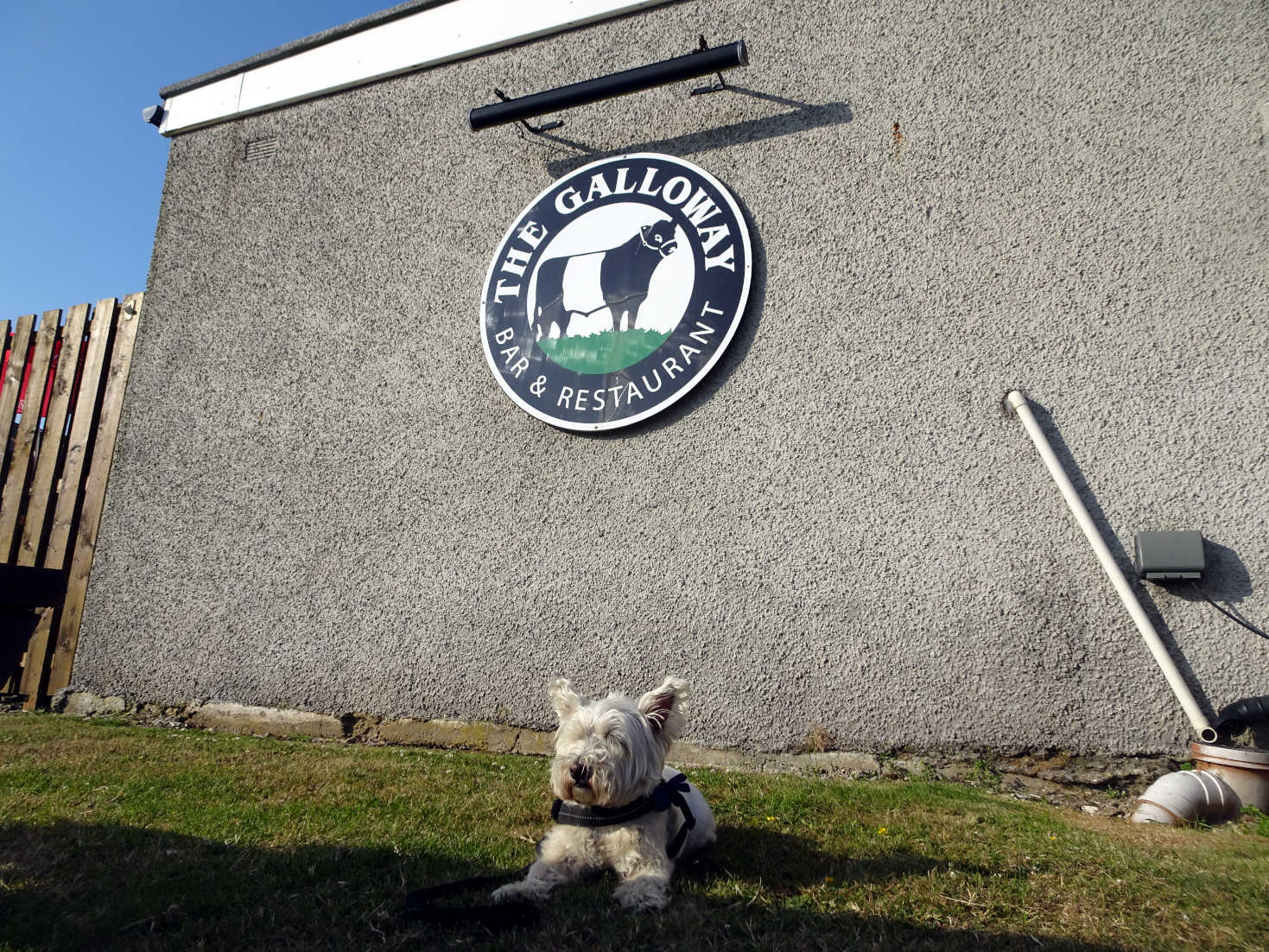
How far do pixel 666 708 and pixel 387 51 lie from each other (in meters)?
5.50

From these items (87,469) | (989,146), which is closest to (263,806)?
(87,469)

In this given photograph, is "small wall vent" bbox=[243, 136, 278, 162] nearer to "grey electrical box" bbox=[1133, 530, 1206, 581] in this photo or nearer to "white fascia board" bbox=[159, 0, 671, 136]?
"white fascia board" bbox=[159, 0, 671, 136]

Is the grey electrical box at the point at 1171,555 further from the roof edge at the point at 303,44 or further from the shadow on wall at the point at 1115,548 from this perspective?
the roof edge at the point at 303,44

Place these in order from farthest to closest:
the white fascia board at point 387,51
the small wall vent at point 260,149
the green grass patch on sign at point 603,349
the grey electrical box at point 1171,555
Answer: the small wall vent at point 260,149, the white fascia board at point 387,51, the green grass patch on sign at point 603,349, the grey electrical box at point 1171,555

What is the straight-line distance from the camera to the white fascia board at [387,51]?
5.26 m

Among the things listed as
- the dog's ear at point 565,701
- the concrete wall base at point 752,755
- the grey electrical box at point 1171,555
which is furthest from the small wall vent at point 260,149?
the grey electrical box at point 1171,555

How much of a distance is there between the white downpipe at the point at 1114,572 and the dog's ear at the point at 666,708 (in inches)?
88.7

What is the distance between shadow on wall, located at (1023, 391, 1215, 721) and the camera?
332 cm

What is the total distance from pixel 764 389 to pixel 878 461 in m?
0.74

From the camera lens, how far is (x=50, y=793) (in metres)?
3.13

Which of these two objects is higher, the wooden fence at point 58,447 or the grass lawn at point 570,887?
the wooden fence at point 58,447

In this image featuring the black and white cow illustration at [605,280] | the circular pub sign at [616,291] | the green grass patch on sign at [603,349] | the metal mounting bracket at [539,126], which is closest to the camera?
the circular pub sign at [616,291]

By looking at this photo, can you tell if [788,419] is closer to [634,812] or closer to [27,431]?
[634,812]

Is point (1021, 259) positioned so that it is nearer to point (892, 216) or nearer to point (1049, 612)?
point (892, 216)
